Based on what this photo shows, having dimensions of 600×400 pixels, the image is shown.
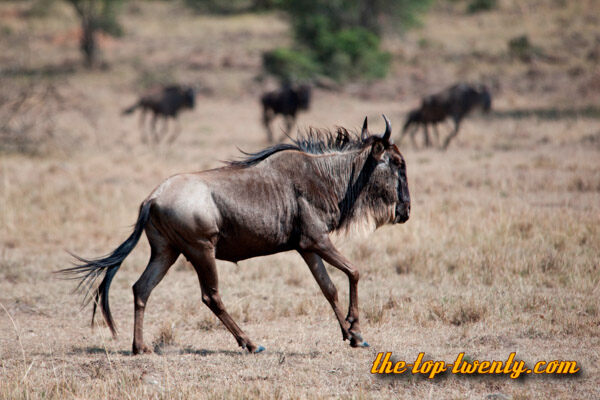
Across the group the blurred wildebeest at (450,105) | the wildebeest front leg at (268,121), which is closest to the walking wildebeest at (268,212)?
the blurred wildebeest at (450,105)

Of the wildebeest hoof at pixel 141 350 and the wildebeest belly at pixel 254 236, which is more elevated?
the wildebeest belly at pixel 254 236

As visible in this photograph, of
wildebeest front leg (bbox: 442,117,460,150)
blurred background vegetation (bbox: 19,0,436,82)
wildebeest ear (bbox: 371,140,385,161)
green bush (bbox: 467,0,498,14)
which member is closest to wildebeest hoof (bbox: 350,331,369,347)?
wildebeest ear (bbox: 371,140,385,161)

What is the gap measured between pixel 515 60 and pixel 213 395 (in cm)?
2970

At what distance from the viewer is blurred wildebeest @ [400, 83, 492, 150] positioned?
60.7ft

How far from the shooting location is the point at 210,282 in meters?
5.24

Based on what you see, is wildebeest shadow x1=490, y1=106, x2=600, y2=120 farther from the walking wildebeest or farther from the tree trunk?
the tree trunk

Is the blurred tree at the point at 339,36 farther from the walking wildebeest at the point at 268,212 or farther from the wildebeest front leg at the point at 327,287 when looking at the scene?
the wildebeest front leg at the point at 327,287

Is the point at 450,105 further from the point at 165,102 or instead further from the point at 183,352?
the point at 183,352

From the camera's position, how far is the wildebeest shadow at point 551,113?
65.9ft

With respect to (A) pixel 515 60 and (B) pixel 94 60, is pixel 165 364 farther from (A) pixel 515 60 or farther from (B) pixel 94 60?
(B) pixel 94 60

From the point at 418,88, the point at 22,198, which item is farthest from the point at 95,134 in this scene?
the point at 418,88

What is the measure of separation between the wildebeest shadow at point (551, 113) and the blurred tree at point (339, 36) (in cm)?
1004

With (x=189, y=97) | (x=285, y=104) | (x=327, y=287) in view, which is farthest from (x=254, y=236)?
(x=189, y=97)

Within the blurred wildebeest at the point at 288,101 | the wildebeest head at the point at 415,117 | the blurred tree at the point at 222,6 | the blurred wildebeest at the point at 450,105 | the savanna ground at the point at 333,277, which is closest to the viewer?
the savanna ground at the point at 333,277
